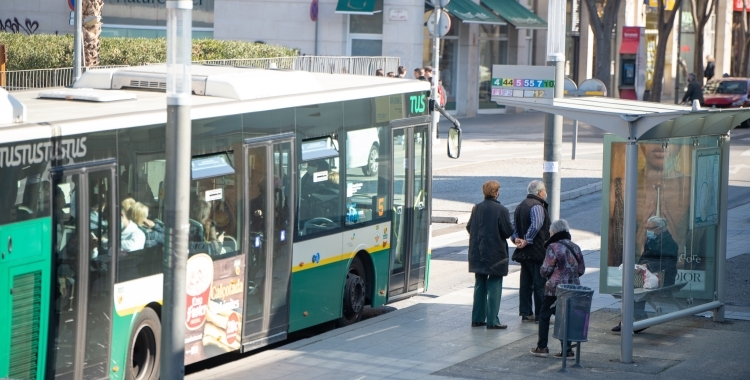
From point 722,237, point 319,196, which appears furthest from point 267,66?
point 722,237

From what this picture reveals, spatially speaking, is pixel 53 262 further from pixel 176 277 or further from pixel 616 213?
pixel 616 213

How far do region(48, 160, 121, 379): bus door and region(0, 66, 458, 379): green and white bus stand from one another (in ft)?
0.04

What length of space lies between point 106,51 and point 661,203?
15390mm

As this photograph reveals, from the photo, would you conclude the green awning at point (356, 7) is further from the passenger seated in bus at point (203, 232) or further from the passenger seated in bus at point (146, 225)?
the passenger seated in bus at point (146, 225)

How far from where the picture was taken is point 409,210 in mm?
12750

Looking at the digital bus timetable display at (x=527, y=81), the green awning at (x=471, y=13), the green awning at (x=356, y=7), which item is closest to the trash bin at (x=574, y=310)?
the digital bus timetable display at (x=527, y=81)

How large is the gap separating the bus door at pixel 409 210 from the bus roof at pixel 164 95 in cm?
60

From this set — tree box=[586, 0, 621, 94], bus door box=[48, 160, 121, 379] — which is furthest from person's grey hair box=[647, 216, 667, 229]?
tree box=[586, 0, 621, 94]

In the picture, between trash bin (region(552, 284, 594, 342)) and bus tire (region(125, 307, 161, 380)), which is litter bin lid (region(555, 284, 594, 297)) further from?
bus tire (region(125, 307, 161, 380))

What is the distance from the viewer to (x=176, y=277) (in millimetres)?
6918

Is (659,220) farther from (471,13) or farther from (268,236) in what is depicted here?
(471,13)

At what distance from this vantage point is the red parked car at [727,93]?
42.3 m

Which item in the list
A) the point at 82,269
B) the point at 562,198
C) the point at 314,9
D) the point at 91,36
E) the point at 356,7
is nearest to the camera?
the point at 82,269

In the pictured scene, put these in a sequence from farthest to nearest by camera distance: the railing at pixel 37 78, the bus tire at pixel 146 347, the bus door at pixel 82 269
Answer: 1. the railing at pixel 37 78
2. the bus tire at pixel 146 347
3. the bus door at pixel 82 269
